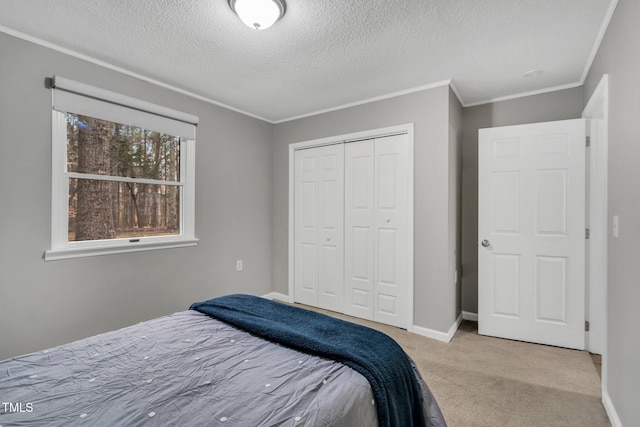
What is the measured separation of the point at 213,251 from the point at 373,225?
1.84 meters

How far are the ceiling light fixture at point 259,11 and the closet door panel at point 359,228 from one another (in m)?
1.80

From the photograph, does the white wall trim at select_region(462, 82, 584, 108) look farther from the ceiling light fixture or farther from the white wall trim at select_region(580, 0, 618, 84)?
the ceiling light fixture

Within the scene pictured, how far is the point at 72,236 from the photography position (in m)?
2.46

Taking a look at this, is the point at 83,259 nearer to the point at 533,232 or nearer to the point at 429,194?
the point at 429,194

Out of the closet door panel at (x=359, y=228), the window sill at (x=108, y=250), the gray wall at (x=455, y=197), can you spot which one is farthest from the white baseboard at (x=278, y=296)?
the gray wall at (x=455, y=197)

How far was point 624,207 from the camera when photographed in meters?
1.60

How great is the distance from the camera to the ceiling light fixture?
1.74 metres

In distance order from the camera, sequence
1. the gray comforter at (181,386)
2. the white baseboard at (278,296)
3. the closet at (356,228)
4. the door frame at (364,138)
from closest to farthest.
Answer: the gray comforter at (181,386)
the door frame at (364,138)
the closet at (356,228)
the white baseboard at (278,296)

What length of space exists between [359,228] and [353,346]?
214 cm

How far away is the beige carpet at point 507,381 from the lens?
183 cm

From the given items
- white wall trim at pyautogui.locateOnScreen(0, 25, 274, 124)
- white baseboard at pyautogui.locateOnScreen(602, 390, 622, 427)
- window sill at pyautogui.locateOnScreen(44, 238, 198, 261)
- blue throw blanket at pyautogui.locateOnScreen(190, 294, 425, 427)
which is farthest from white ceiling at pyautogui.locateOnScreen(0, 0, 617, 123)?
white baseboard at pyautogui.locateOnScreen(602, 390, 622, 427)

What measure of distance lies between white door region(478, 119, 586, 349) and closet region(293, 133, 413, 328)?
81cm

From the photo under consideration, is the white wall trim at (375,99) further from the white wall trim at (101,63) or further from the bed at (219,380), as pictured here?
the bed at (219,380)

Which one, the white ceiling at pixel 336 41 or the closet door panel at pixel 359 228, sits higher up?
the white ceiling at pixel 336 41
